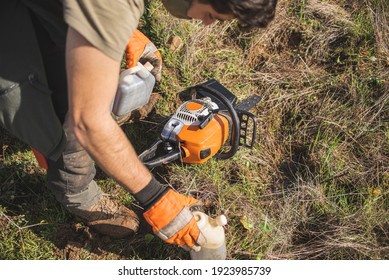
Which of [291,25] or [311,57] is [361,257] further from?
[291,25]

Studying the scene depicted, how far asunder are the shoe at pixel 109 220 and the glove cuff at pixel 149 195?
800 millimetres

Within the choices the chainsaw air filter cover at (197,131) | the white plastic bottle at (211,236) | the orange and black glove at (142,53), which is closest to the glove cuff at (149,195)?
the white plastic bottle at (211,236)

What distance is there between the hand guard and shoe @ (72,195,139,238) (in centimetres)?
64

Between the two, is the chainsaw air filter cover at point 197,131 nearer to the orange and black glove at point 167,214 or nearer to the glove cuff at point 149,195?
the orange and black glove at point 167,214

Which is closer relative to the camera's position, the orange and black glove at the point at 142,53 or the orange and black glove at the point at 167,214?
the orange and black glove at the point at 167,214

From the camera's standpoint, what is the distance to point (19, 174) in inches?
120

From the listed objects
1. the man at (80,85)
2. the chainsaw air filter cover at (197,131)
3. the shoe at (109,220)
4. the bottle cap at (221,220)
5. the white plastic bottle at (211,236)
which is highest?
the man at (80,85)

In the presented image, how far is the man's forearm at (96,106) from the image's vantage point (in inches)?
65.4

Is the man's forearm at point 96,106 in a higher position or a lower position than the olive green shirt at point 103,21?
lower

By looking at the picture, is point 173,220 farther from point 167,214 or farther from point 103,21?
point 103,21

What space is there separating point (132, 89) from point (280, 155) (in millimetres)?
1174

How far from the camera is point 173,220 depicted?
2.14 m

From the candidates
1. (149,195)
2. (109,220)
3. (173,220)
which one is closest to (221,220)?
(173,220)

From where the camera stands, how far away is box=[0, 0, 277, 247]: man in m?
1.67
